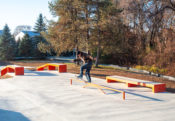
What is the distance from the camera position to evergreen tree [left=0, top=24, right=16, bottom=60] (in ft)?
105

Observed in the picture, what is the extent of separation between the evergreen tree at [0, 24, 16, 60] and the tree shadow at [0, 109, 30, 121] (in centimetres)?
2943

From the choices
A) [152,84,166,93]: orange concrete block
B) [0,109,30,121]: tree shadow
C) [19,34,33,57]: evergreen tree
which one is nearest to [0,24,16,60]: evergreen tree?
[19,34,33,57]: evergreen tree

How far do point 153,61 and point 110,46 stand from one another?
483 centimetres

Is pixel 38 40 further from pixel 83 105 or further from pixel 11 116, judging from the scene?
pixel 11 116

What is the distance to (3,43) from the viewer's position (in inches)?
1297

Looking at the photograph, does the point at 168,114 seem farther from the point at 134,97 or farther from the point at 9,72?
the point at 9,72

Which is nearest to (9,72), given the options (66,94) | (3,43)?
(66,94)

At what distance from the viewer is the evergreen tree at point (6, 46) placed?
3209cm

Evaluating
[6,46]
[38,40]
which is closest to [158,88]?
[6,46]

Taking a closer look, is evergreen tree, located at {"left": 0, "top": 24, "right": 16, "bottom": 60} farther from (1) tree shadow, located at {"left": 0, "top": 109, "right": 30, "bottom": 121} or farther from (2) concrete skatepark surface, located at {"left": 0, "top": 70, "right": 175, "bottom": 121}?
(1) tree shadow, located at {"left": 0, "top": 109, "right": 30, "bottom": 121}

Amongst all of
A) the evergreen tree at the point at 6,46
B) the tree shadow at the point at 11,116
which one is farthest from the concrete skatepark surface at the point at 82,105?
the evergreen tree at the point at 6,46

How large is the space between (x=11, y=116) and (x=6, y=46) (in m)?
30.8

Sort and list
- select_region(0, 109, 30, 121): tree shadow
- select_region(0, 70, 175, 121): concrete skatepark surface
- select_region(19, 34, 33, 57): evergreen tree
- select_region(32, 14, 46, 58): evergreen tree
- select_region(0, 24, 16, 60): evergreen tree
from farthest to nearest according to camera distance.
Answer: select_region(32, 14, 46, 58): evergreen tree → select_region(19, 34, 33, 57): evergreen tree → select_region(0, 24, 16, 60): evergreen tree → select_region(0, 70, 175, 121): concrete skatepark surface → select_region(0, 109, 30, 121): tree shadow

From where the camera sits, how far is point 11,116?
5090 millimetres
